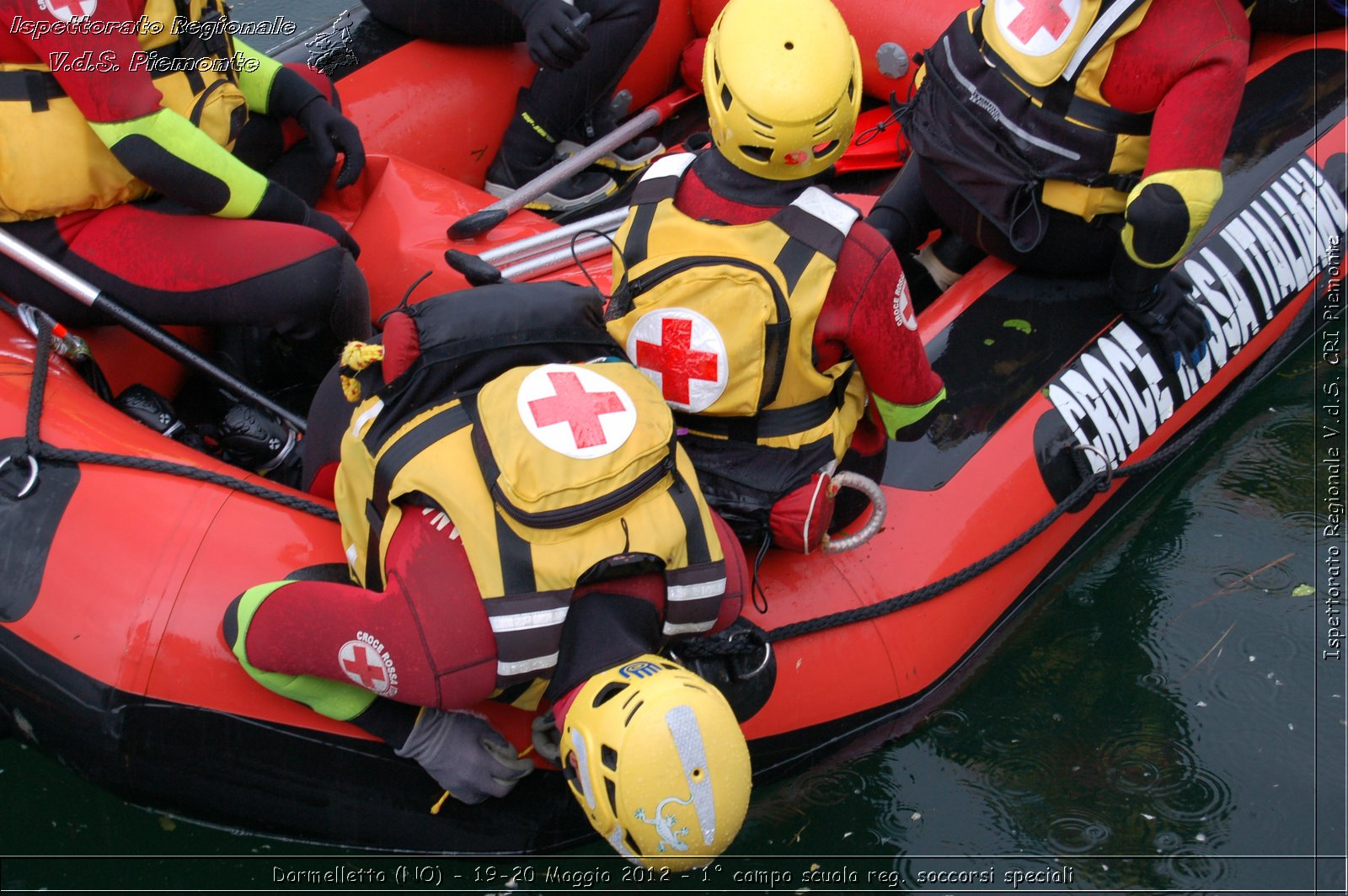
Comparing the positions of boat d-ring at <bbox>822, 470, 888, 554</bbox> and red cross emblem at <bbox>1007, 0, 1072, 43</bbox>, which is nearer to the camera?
boat d-ring at <bbox>822, 470, 888, 554</bbox>

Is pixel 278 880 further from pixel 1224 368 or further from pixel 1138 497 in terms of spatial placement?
pixel 1224 368

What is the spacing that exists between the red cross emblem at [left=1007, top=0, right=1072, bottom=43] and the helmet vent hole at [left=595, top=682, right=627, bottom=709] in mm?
1733

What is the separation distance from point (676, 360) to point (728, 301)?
16 cm

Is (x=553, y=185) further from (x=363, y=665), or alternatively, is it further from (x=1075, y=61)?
(x=363, y=665)

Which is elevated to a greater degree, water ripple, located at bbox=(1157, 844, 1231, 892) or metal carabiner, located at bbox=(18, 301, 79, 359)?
metal carabiner, located at bbox=(18, 301, 79, 359)

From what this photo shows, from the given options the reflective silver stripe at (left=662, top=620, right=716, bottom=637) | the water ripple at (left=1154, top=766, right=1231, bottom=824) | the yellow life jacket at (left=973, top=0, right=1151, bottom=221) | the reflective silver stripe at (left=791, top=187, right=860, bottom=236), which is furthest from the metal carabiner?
the water ripple at (left=1154, top=766, right=1231, bottom=824)

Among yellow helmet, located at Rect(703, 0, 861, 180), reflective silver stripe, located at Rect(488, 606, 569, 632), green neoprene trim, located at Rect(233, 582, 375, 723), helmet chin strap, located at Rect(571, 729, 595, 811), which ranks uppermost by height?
yellow helmet, located at Rect(703, 0, 861, 180)

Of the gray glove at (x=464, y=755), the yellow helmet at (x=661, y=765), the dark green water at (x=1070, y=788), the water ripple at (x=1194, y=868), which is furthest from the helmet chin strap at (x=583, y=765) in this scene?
the water ripple at (x=1194, y=868)

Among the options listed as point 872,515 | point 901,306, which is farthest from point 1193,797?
point 901,306

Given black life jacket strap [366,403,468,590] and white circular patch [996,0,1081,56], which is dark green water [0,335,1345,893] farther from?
white circular patch [996,0,1081,56]

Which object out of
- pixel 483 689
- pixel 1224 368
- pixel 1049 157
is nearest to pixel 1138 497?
pixel 1224 368

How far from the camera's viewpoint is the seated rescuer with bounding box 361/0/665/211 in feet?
11.3

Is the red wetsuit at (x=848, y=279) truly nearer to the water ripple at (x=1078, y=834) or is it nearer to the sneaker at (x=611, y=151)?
the water ripple at (x=1078, y=834)

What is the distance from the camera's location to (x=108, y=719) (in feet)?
6.79
